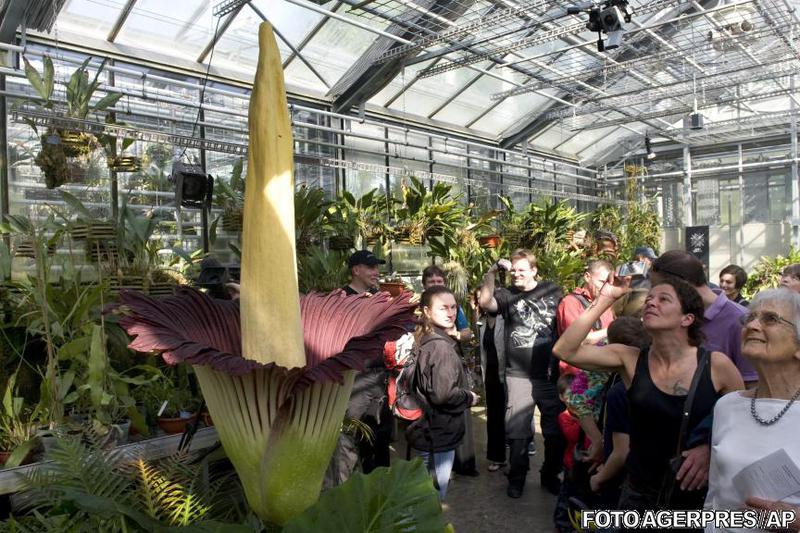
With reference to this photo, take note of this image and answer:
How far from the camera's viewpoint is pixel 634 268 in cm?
308

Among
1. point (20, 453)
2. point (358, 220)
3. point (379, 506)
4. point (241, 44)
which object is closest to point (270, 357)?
point (379, 506)

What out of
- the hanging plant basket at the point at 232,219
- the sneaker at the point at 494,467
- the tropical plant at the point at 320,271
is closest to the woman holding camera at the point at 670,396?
the sneaker at the point at 494,467

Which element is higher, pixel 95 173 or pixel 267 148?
pixel 95 173

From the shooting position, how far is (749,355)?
1260 millimetres

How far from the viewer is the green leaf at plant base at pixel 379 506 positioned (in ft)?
2.13

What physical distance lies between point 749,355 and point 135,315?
1.16m

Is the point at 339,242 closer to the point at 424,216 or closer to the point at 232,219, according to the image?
the point at 424,216

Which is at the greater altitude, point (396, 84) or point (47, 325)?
point (396, 84)

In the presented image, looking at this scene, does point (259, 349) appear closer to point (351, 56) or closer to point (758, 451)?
point (758, 451)

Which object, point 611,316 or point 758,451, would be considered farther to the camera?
point 611,316

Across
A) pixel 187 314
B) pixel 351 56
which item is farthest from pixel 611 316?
pixel 351 56

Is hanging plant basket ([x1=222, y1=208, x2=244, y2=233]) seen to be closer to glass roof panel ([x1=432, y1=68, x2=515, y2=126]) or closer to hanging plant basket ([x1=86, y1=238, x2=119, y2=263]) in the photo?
hanging plant basket ([x1=86, y1=238, x2=119, y2=263])

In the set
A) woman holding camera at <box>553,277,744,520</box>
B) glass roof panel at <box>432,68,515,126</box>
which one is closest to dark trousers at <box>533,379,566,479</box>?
woman holding camera at <box>553,277,744,520</box>

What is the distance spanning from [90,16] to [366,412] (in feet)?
11.7
